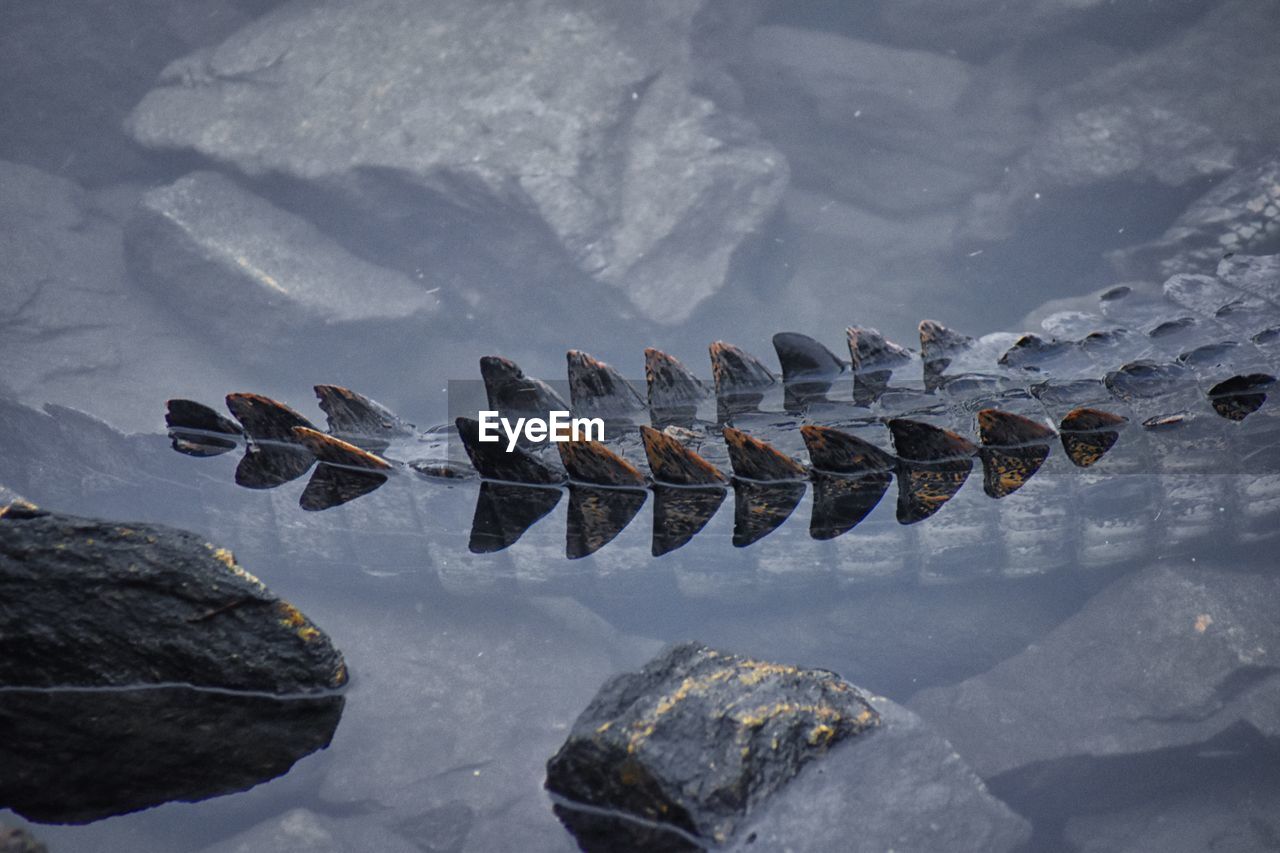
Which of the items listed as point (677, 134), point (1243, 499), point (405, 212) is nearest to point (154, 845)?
point (1243, 499)

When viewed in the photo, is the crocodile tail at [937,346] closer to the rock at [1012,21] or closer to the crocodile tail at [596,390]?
the crocodile tail at [596,390]

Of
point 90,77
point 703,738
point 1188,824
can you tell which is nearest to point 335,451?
point 703,738

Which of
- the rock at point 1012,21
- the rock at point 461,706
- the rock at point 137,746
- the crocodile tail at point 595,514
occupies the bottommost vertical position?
the rock at point 461,706

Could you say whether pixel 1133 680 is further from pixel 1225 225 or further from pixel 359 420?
pixel 1225 225

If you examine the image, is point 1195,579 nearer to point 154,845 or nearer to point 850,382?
point 850,382

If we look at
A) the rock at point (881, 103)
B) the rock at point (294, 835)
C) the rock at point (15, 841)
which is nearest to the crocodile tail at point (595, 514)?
the rock at point (15, 841)

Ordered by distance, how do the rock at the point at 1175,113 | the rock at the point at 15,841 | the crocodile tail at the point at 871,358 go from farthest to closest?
the rock at the point at 1175,113, the crocodile tail at the point at 871,358, the rock at the point at 15,841

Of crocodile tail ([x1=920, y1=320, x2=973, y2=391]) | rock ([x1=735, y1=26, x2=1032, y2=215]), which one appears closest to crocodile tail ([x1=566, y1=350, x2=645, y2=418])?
crocodile tail ([x1=920, y1=320, x2=973, y2=391])
